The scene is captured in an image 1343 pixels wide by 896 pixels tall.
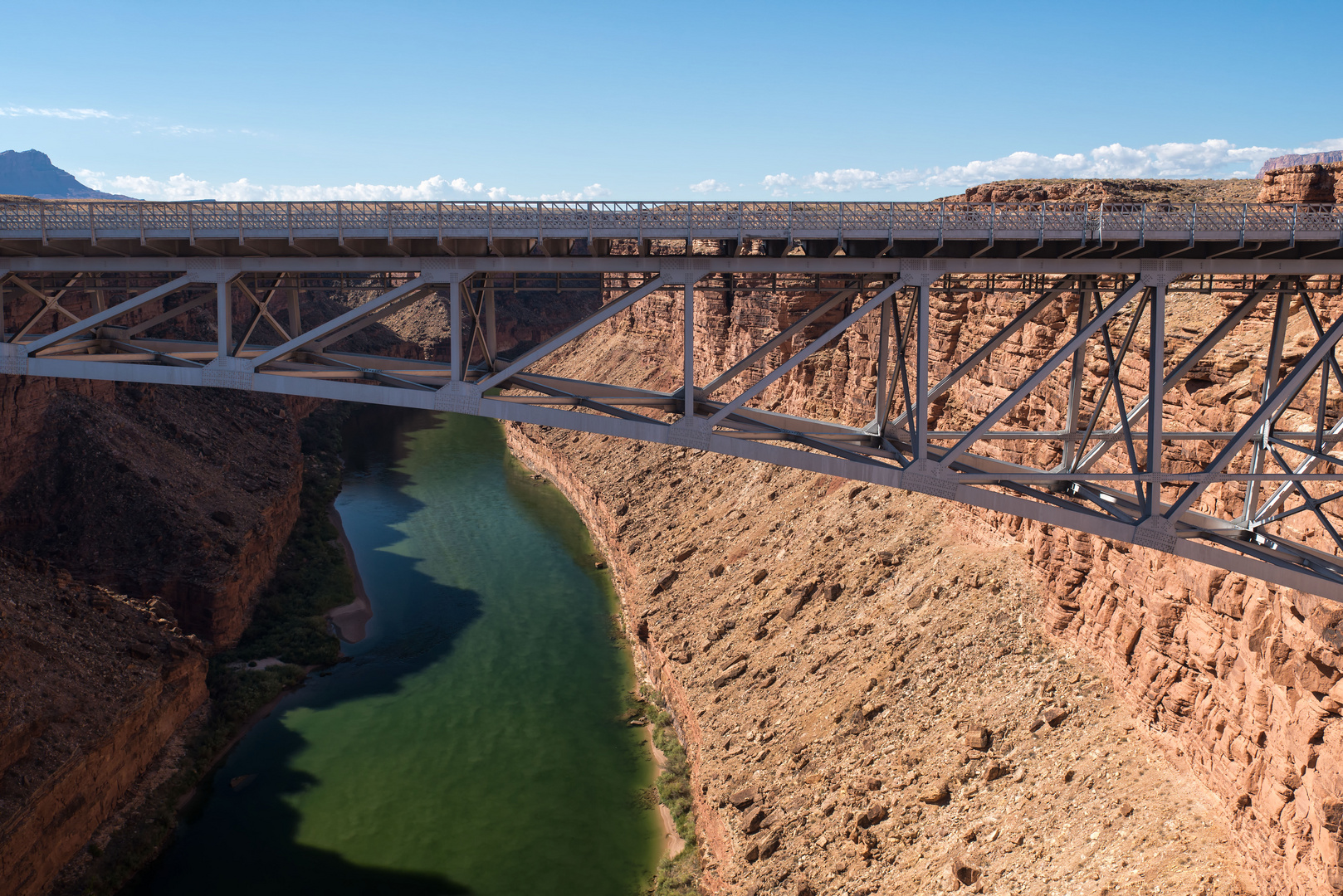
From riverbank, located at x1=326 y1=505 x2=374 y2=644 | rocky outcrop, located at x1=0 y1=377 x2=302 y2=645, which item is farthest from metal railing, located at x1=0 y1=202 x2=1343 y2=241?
riverbank, located at x1=326 y1=505 x2=374 y2=644

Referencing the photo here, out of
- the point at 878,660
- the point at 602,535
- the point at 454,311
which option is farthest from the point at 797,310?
the point at 454,311

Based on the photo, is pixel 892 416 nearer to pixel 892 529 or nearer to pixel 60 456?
pixel 892 529

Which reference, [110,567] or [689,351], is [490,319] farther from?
[110,567]

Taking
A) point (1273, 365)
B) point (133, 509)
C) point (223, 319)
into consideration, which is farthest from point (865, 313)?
point (133, 509)

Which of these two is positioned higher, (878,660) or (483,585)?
(878,660)

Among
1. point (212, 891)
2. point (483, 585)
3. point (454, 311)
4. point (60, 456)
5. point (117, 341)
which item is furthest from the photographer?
point (483, 585)

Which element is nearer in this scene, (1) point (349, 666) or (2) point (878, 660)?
(2) point (878, 660)

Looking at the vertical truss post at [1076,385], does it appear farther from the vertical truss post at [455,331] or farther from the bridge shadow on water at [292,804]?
the bridge shadow on water at [292,804]
